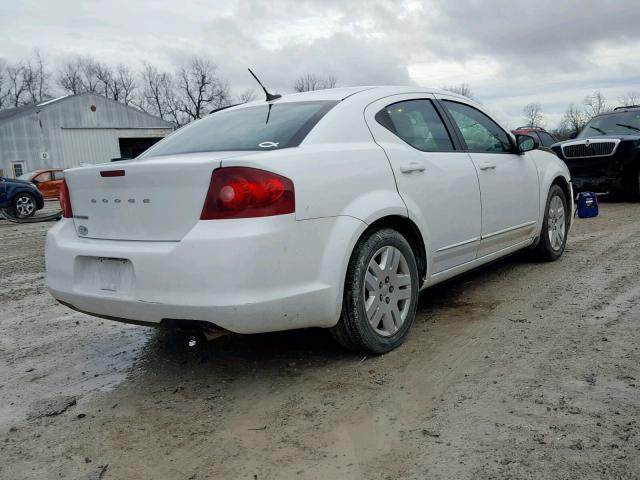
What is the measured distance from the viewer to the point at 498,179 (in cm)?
457

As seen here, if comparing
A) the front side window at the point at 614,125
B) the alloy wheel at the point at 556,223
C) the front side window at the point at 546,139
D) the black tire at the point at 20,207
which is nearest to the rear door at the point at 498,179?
the alloy wheel at the point at 556,223

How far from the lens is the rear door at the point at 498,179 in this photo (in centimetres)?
442

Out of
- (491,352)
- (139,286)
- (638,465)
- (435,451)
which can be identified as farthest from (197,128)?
(638,465)

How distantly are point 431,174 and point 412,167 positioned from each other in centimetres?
22

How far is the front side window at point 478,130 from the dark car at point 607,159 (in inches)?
255

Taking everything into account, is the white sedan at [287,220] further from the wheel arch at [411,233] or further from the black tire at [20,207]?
the black tire at [20,207]

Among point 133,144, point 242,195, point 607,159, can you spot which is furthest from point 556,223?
point 133,144

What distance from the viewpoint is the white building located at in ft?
121

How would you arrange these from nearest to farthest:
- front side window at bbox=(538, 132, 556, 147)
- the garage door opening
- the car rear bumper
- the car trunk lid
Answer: the car rear bumper < the car trunk lid < front side window at bbox=(538, 132, 556, 147) < the garage door opening

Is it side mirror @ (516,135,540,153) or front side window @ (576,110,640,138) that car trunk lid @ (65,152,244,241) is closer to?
side mirror @ (516,135,540,153)

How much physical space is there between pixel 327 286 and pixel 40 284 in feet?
14.5

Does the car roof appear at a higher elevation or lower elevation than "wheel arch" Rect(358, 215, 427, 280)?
higher

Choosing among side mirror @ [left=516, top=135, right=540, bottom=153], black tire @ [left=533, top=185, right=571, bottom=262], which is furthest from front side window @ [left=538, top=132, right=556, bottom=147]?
side mirror @ [left=516, top=135, right=540, bottom=153]

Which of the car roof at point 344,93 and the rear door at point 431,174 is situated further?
the car roof at point 344,93
